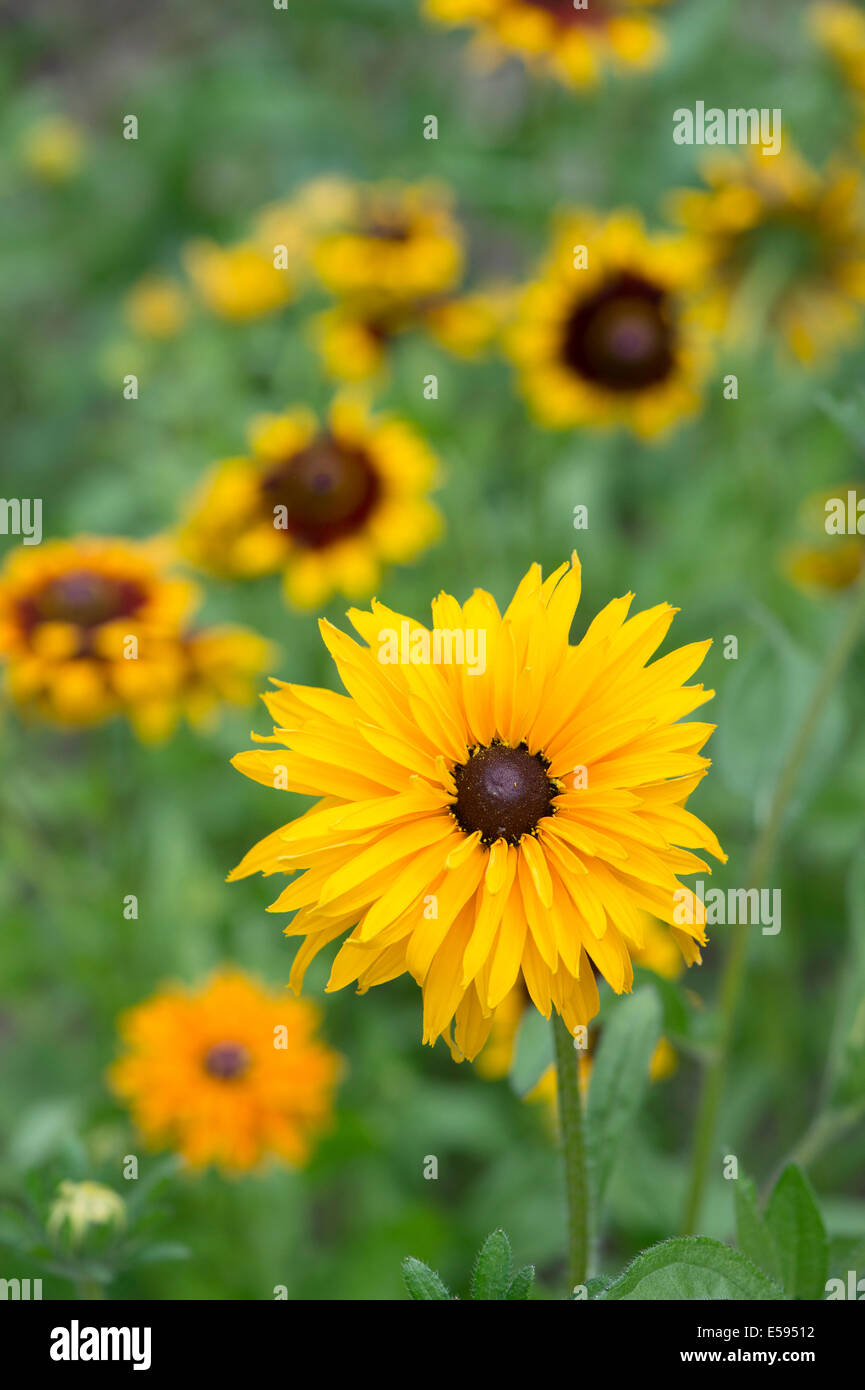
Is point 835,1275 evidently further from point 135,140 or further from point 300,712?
point 135,140

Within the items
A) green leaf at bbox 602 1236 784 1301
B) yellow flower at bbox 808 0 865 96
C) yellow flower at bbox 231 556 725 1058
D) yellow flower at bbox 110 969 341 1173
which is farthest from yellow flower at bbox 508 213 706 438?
green leaf at bbox 602 1236 784 1301

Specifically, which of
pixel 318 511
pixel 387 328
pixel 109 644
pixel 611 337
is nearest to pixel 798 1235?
pixel 109 644

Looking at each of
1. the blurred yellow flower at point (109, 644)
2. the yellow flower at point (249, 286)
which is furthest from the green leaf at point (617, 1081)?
the yellow flower at point (249, 286)

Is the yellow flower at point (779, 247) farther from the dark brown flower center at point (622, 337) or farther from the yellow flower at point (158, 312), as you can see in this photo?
the yellow flower at point (158, 312)

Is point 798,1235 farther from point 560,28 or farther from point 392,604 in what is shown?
point 560,28

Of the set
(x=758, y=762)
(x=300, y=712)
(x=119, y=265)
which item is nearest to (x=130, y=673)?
(x=758, y=762)

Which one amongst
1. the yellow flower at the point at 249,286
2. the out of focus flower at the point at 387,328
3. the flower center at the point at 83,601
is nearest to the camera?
the flower center at the point at 83,601
